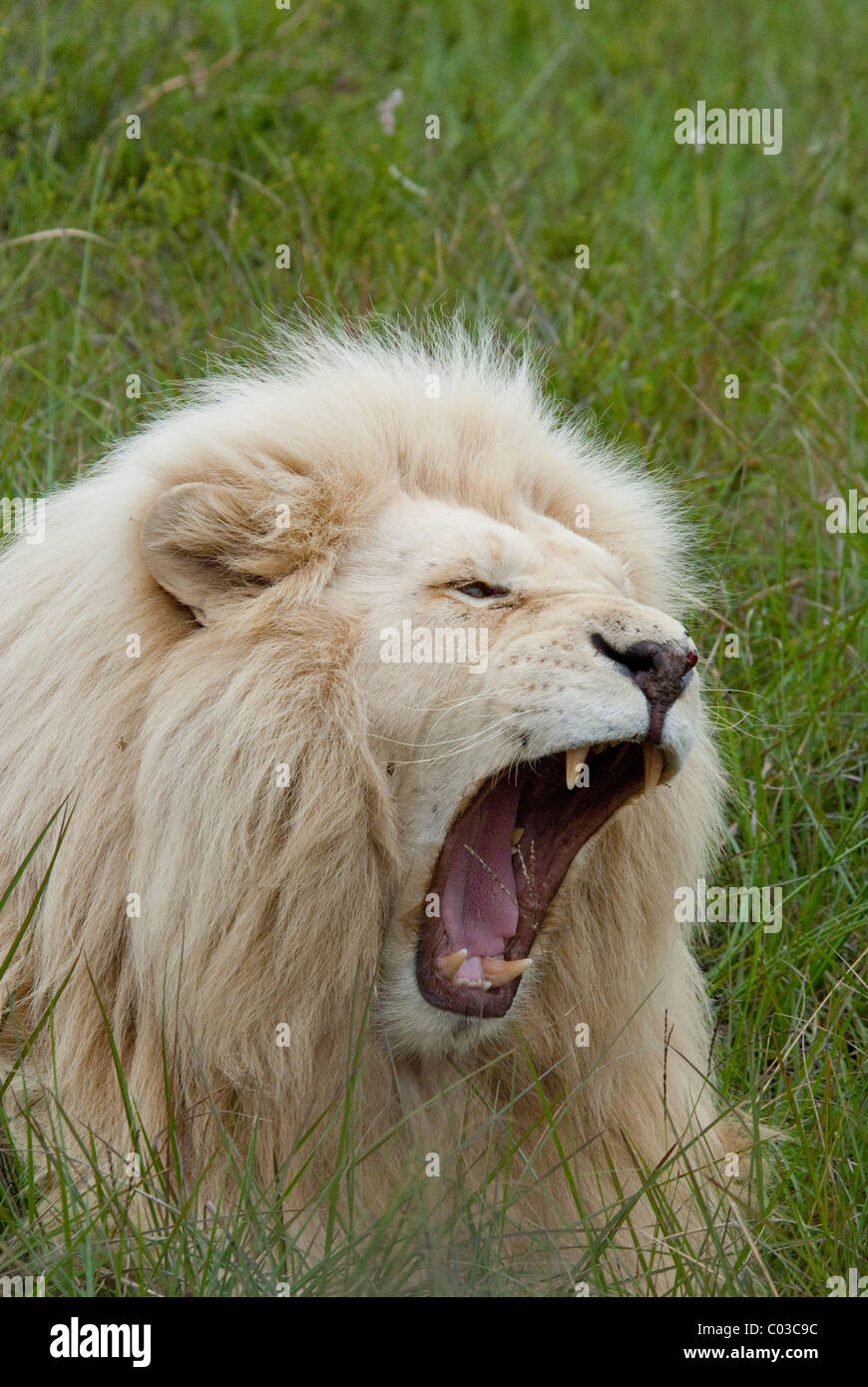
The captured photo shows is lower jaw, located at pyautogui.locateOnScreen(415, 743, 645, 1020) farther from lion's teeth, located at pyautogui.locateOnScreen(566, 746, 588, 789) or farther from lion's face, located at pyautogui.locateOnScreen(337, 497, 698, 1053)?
lion's teeth, located at pyautogui.locateOnScreen(566, 746, 588, 789)

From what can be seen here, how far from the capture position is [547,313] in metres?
5.66

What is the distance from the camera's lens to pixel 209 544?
2.89 metres

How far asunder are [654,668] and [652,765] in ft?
0.77

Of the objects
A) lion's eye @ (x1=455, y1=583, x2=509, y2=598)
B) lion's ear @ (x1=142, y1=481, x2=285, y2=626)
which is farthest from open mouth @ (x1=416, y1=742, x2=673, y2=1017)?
lion's ear @ (x1=142, y1=481, x2=285, y2=626)

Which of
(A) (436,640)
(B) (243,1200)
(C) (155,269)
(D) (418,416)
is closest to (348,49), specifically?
(C) (155,269)

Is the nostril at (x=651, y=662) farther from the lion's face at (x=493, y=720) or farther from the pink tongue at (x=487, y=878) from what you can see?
the pink tongue at (x=487, y=878)

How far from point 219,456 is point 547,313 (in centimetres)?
292

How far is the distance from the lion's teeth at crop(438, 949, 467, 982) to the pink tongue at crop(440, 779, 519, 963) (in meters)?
0.07

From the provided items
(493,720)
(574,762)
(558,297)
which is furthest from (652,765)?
(558,297)

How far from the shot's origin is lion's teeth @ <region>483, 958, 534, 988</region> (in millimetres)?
2934

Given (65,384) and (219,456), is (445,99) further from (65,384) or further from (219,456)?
(219,456)

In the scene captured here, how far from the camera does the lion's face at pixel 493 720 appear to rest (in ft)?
9.04

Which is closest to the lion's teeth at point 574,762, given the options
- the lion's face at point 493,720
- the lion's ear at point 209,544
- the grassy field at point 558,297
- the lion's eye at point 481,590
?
the lion's face at point 493,720

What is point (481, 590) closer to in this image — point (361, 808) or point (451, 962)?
point (361, 808)
